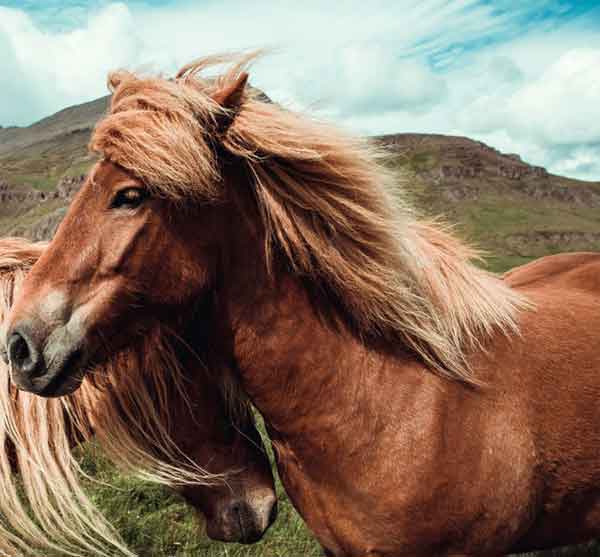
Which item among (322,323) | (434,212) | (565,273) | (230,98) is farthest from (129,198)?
(434,212)

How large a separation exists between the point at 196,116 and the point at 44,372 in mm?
1065

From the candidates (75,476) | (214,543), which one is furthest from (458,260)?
(214,543)

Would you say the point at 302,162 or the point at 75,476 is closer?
the point at 302,162

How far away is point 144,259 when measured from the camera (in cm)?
223

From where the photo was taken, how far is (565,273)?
3.87 metres

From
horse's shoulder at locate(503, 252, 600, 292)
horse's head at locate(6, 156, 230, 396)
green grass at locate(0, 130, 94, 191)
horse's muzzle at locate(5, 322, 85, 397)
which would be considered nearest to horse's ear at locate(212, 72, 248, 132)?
horse's head at locate(6, 156, 230, 396)

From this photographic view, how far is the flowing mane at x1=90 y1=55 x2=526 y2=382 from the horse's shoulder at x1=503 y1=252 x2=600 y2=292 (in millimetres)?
955

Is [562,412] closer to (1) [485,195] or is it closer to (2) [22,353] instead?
(2) [22,353]

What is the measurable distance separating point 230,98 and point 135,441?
1772 millimetres

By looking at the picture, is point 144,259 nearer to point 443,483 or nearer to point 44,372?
point 44,372

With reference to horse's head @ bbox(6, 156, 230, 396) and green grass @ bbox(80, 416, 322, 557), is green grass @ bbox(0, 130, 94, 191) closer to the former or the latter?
green grass @ bbox(80, 416, 322, 557)

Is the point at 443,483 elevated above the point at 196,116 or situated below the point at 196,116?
below

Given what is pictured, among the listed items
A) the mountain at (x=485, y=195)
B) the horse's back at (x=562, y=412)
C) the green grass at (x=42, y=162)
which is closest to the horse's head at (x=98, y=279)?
the horse's back at (x=562, y=412)

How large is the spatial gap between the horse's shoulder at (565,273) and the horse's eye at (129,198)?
2.47m
